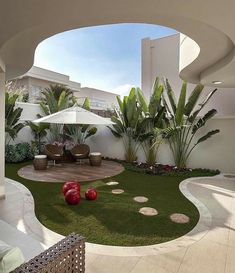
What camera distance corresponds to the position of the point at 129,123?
9828 millimetres

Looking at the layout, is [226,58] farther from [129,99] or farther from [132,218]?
[129,99]

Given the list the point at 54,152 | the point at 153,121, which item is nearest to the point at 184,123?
the point at 153,121

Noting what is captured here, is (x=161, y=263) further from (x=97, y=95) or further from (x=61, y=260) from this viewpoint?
(x=97, y=95)

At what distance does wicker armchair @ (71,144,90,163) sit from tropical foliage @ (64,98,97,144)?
1137 millimetres

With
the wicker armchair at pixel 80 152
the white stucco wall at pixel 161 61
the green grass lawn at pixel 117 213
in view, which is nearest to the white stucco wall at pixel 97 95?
the white stucco wall at pixel 161 61

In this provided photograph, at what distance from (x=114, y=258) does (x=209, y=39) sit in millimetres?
3842

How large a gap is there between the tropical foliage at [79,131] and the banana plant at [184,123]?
4377mm

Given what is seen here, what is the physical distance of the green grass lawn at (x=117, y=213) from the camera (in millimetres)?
3867

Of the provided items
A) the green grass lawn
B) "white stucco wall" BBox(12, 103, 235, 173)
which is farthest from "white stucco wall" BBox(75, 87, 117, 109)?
the green grass lawn

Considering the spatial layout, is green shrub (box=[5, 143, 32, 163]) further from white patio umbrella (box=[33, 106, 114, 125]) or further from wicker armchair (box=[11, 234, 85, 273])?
wicker armchair (box=[11, 234, 85, 273])

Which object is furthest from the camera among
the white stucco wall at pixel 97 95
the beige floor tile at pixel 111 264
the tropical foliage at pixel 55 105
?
the white stucco wall at pixel 97 95

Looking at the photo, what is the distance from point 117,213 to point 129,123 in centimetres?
555

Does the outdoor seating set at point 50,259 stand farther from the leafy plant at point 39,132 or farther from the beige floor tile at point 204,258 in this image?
the leafy plant at point 39,132

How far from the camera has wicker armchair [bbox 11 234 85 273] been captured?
177 cm
